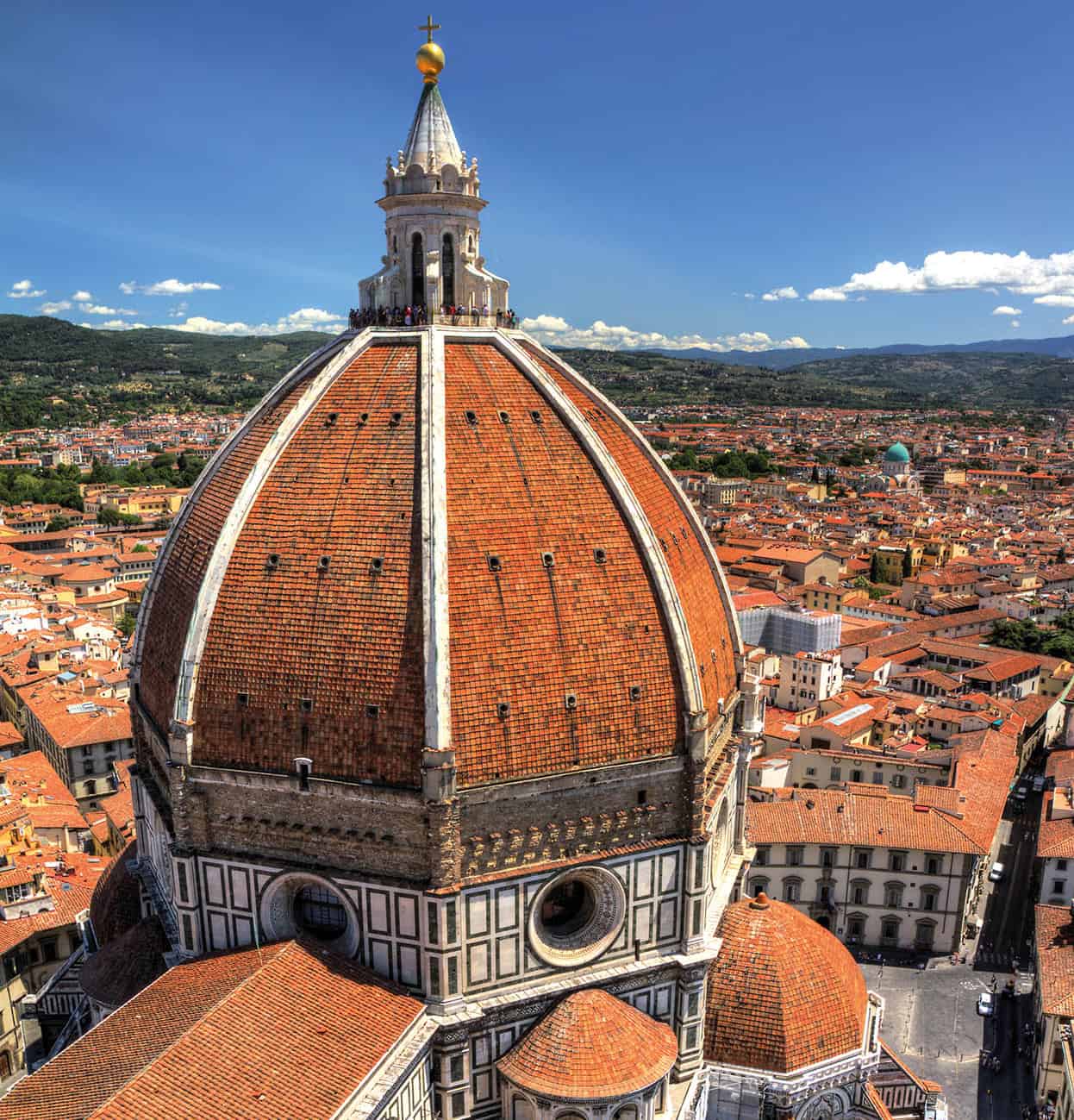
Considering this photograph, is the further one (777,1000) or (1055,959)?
(1055,959)

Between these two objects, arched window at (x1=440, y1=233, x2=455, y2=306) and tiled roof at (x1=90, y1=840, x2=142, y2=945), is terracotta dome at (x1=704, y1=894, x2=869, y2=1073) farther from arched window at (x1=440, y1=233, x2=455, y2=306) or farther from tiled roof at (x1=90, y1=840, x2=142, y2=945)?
arched window at (x1=440, y1=233, x2=455, y2=306)

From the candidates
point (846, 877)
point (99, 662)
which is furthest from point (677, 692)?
point (99, 662)

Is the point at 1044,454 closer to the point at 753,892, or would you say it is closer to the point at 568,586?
the point at 753,892

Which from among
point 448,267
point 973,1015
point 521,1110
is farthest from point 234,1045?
point 973,1015

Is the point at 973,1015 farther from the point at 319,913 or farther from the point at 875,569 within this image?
the point at 875,569

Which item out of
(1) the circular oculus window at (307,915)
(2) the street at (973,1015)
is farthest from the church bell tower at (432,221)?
(2) the street at (973,1015)
